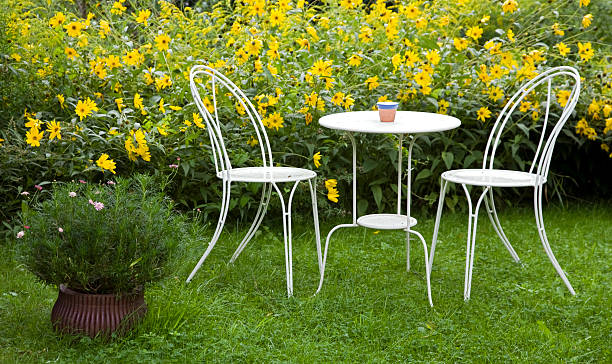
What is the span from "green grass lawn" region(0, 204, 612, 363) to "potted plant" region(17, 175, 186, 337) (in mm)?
80

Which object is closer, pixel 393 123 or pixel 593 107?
pixel 393 123

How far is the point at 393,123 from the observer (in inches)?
129

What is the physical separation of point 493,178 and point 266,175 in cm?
96

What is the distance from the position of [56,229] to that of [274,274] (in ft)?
3.73

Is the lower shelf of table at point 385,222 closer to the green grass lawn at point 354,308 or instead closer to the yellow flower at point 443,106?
the green grass lawn at point 354,308

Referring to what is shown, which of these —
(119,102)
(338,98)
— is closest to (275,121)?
(338,98)

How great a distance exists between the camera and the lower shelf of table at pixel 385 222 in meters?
3.25

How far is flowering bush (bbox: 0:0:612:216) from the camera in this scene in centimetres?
394

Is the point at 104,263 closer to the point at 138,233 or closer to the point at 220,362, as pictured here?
the point at 138,233

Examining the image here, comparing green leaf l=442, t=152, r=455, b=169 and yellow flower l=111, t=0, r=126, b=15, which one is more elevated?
yellow flower l=111, t=0, r=126, b=15

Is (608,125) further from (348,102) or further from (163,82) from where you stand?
(163,82)

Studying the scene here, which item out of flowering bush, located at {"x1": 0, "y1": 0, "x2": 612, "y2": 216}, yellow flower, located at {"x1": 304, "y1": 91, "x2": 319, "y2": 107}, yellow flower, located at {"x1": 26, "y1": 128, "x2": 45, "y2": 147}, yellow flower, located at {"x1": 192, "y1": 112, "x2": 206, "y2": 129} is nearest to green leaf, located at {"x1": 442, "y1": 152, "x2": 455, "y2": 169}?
flowering bush, located at {"x1": 0, "y1": 0, "x2": 612, "y2": 216}

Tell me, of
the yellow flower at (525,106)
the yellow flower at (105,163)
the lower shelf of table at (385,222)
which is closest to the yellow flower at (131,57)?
the yellow flower at (105,163)

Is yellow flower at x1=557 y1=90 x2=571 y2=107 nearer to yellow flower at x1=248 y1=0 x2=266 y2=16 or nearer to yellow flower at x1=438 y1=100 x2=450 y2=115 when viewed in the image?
yellow flower at x1=438 y1=100 x2=450 y2=115
